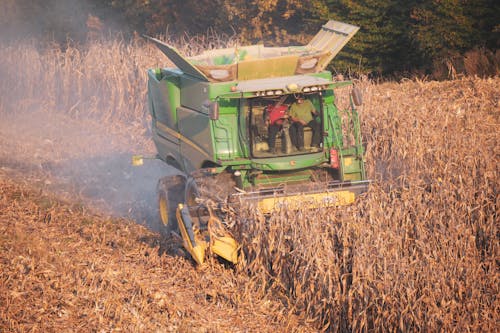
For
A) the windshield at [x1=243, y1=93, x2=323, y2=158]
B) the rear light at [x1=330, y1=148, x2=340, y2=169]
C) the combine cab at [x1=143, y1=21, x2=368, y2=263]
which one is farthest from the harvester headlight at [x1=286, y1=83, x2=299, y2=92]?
the rear light at [x1=330, y1=148, x2=340, y2=169]

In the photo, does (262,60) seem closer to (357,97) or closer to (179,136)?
(357,97)

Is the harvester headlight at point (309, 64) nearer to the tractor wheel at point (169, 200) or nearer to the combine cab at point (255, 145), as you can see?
the combine cab at point (255, 145)

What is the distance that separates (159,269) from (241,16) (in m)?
18.7

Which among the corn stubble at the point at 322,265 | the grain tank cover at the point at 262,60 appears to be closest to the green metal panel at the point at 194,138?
the grain tank cover at the point at 262,60

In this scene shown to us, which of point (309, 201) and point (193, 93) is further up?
point (193, 93)

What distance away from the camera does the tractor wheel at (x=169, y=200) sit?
10.0 metres

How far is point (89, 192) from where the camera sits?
12.8 meters

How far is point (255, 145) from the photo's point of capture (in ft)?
30.2

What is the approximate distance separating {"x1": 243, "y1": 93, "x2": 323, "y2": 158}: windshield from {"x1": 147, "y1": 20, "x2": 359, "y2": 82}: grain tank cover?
0.60 metres

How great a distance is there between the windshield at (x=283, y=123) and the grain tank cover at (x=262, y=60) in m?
0.60

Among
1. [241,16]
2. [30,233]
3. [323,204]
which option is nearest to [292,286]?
[323,204]

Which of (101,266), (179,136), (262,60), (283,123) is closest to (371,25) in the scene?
(179,136)

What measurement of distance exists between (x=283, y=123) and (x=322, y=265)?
2498 mm

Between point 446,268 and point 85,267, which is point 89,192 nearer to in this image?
point 85,267
